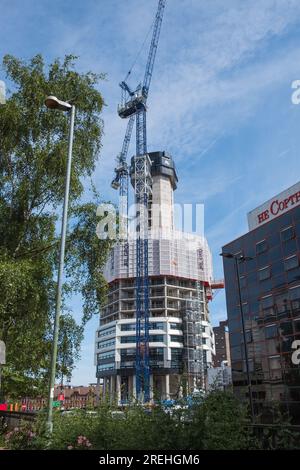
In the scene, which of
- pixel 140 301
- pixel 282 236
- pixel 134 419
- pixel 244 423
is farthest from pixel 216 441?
pixel 140 301

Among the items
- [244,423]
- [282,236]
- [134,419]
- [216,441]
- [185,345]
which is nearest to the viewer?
[216,441]

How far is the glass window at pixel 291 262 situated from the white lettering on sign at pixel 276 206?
4.87 m

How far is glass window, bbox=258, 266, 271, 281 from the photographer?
34350 millimetres

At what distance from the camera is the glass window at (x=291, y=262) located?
32.0m

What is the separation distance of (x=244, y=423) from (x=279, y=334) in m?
26.4

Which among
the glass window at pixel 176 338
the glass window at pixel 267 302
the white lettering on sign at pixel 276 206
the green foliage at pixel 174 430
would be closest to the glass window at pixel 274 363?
the glass window at pixel 267 302

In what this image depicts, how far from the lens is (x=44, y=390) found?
642 inches

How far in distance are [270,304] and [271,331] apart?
2129 mm

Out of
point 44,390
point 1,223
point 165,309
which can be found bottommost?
point 44,390

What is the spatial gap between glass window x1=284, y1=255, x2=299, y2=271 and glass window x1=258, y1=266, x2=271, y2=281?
1806 millimetres

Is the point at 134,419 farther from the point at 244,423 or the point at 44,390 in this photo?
the point at 44,390

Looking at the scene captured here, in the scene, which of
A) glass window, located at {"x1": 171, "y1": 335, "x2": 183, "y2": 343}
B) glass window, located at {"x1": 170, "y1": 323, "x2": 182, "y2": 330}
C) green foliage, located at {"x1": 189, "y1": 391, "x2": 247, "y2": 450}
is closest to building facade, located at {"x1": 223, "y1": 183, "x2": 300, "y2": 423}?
green foliage, located at {"x1": 189, "y1": 391, "x2": 247, "y2": 450}

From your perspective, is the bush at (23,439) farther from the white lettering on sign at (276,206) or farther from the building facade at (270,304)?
the white lettering on sign at (276,206)

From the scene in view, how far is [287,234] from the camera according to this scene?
110 ft
